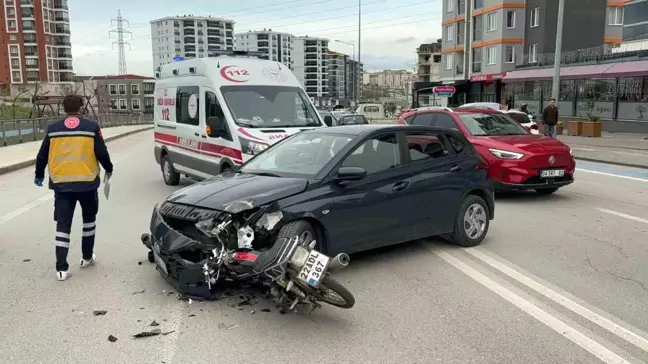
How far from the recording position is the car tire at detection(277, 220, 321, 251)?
16.0 feet

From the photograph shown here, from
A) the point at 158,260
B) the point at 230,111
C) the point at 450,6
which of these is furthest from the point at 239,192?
the point at 450,6

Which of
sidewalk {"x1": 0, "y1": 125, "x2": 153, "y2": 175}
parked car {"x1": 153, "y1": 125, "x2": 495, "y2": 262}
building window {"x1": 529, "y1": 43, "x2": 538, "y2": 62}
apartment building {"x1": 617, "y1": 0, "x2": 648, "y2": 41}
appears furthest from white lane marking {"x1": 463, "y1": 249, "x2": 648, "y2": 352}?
building window {"x1": 529, "y1": 43, "x2": 538, "y2": 62}

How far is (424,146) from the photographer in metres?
6.57

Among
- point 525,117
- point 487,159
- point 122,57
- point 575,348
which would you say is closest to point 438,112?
point 487,159

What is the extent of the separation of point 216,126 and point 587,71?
94.0 feet

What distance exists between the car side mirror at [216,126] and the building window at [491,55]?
4434 cm

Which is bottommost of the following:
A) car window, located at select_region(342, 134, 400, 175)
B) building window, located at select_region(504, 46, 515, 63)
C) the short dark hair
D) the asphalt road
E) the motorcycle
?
the asphalt road

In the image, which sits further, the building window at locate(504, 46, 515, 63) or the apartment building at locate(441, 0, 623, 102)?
the building window at locate(504, 46, 515, 63)

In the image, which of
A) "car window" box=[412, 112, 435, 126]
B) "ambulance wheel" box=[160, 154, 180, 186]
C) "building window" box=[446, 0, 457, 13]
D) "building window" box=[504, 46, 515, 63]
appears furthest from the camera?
"building window" box=[446, 0, 457, 13]

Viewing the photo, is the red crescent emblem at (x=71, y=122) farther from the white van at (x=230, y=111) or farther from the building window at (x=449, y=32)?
A: the building window at (x=449, y=32)

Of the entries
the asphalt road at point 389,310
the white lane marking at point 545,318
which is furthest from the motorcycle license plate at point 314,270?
the white lane marking at point 545,318

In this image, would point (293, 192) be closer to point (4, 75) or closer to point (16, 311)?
point (16, 311)

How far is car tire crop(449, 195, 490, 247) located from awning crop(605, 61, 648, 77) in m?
25.6

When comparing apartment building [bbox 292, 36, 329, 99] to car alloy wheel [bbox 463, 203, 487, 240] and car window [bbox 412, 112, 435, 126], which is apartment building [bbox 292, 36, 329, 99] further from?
car alloy wheel [bbox 463, 203, 487, 240]
